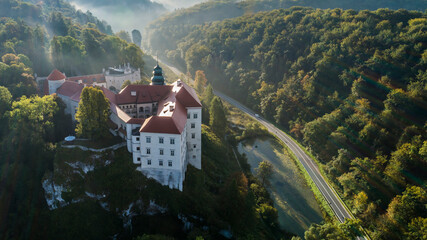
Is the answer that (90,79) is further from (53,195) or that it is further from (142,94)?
(53,195)

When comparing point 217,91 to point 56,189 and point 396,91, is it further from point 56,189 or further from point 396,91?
point 56,189

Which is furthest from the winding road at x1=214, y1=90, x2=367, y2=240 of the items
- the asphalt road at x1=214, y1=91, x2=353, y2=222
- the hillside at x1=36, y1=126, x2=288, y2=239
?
the hillside at x1=36, y1=126, x2=288, y2=239

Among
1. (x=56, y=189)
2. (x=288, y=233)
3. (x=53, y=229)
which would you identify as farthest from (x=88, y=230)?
(x=288, y=233)

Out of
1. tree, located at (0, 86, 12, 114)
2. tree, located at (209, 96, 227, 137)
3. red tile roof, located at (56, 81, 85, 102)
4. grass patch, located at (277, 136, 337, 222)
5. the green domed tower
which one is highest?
the green domed tower

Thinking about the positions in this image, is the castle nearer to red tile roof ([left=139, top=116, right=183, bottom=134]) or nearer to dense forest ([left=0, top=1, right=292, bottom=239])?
red tile roof ([left=139, top=116, right=183, bottom=134])

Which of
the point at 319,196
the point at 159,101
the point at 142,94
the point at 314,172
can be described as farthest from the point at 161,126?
the point at 314,172

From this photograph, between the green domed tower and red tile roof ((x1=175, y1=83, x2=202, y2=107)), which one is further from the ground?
the green domed tower
